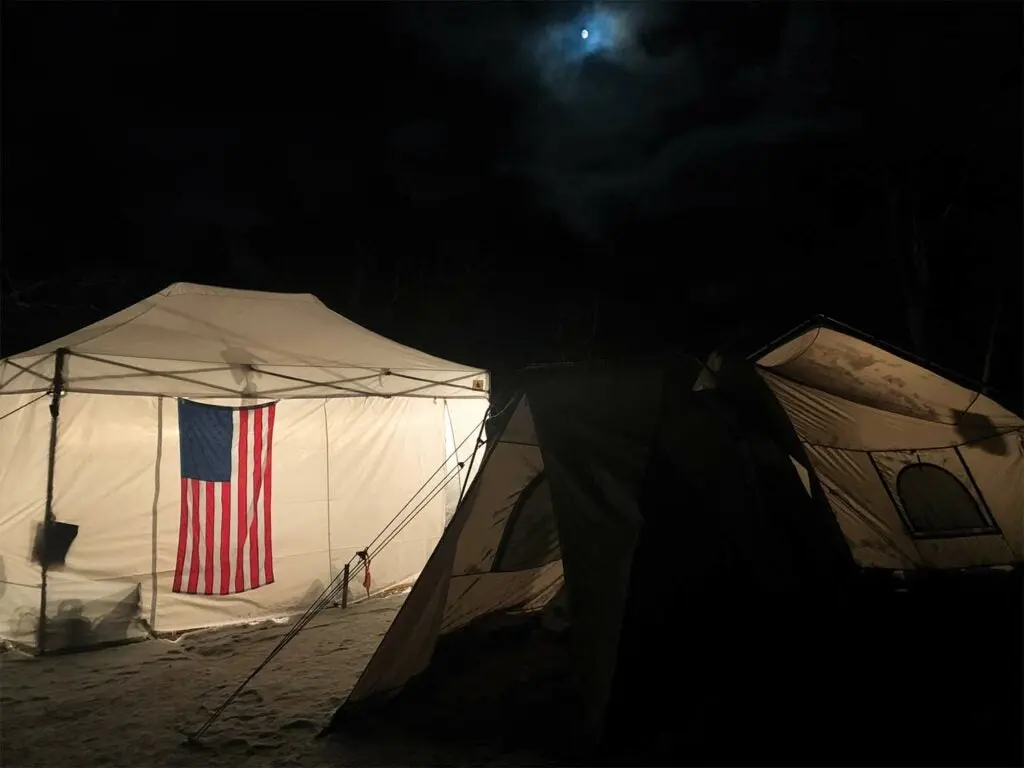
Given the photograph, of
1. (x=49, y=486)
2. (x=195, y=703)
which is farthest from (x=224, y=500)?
(x=195, y=703)

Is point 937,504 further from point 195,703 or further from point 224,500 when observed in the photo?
point 224,500

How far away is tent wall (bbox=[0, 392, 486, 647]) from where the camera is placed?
557cm

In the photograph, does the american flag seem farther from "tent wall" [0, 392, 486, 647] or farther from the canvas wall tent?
"tent wall" [0, 392, 486, 647]

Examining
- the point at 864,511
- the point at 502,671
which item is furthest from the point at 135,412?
the point at 864,511

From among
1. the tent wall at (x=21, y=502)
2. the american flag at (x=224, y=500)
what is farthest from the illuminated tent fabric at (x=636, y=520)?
the tent wall at (x=21, y=502)

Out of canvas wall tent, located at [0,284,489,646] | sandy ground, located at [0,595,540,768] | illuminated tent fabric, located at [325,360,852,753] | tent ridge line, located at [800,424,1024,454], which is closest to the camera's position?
illuminated tent fabric, located at [325,360,852,753]

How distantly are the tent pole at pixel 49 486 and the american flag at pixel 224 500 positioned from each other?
0.90 meters

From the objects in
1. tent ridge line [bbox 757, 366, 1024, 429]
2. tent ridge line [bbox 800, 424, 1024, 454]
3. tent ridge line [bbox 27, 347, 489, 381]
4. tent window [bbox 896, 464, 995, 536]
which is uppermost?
tent ridge line [bbox 27, 347, 489, 381]

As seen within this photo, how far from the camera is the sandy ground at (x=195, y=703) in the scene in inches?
143

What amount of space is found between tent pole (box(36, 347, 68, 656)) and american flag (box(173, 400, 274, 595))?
0.90 meters

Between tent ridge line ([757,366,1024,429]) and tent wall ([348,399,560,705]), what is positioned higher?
tent ridge line ([757,366,1024,429])

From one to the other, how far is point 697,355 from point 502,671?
Result: 2414 millimetres

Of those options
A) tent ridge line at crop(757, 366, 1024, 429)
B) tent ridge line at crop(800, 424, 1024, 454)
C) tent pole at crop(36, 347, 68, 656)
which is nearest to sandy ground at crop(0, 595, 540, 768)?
tent pole at crop(36, 347, 68, 656)

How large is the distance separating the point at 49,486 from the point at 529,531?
3.86 meters
